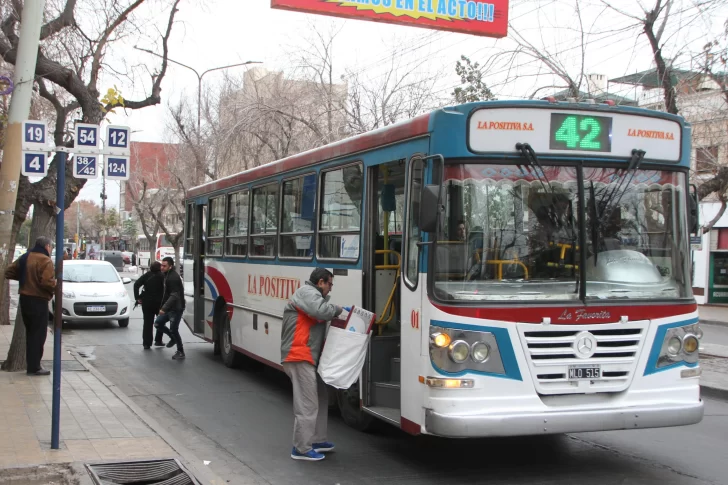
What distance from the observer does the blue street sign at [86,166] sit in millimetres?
7184

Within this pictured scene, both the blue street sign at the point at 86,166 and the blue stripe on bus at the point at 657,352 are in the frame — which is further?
the blue street sign at the point at 86,166

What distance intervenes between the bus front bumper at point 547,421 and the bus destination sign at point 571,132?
6.87 ft

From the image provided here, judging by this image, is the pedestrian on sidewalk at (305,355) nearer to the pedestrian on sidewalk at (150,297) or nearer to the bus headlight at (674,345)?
the bus headlight at (674,345)

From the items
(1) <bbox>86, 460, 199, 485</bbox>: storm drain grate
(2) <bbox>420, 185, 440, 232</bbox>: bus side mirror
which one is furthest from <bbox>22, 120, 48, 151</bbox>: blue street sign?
(2) <bbox>420, 185, 440, 232</bbox>: bus side mirror

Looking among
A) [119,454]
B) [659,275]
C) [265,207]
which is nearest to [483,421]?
[659,275]

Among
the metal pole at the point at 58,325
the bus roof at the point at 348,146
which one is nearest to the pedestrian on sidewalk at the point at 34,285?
the bus roof at the point at 348,146

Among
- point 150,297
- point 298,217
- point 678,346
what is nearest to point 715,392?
point 678,346

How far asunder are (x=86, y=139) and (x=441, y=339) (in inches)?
150

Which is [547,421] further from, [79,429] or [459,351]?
[79,429]

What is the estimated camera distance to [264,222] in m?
10.7

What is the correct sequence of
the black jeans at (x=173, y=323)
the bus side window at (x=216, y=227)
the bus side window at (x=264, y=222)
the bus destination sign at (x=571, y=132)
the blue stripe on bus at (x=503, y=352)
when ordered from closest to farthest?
the blue stripe on bus at (x=503, y=352) → the bus destination sign at (x=571, y=132) → the bus side window at (x=264, y=222) → the bus side window at (x=216, y=227) → the black jeans at (x=173, y=323)

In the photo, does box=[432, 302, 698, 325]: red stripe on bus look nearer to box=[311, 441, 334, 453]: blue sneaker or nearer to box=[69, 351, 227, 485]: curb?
box=[311, 441, 334, 453]: blue sneaker

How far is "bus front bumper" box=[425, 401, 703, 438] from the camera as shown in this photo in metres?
5.83

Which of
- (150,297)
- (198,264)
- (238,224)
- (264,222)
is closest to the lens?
(264,222)
